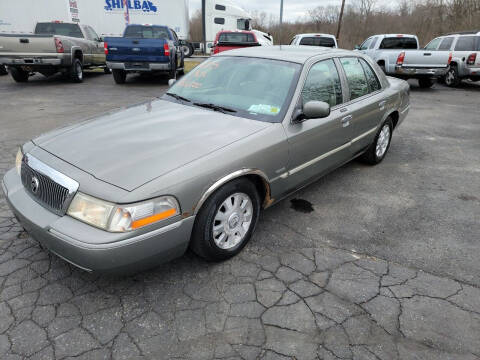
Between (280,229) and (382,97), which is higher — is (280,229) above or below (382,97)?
below

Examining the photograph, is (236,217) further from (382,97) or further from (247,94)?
(382,97)

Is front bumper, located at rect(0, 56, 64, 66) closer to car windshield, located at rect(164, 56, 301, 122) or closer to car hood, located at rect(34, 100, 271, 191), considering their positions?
car windshield, located at rect(164, 56, 301, 122)

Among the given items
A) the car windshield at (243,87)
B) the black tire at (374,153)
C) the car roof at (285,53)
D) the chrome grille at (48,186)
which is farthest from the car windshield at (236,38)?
the chrome grille at (48,186)

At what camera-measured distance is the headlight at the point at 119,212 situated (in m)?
2.05

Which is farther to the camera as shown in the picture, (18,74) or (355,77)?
(18,74)


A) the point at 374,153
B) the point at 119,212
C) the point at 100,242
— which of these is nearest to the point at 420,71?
the point at 374,153

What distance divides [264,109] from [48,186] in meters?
1.81

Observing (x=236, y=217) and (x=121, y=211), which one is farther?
(x=236, y=217)

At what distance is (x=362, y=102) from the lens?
405cm

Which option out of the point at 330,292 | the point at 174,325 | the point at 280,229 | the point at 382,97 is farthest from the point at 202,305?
the point at 382,97

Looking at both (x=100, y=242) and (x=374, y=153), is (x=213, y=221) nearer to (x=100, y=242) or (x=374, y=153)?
(x=100, y=242)

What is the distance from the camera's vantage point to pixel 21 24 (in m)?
15.8

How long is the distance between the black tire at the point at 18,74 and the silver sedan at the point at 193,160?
10045 millimetres

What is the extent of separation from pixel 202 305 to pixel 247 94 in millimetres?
1931
